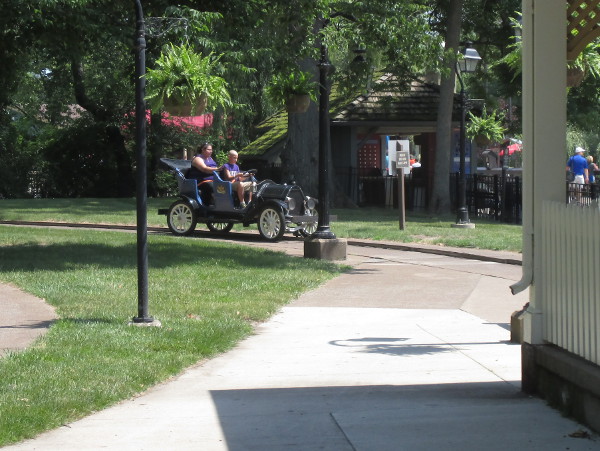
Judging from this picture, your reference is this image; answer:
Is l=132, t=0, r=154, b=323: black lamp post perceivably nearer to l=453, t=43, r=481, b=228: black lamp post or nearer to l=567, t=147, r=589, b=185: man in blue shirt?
l=453, t=43, r=481, b=228: black lamp post

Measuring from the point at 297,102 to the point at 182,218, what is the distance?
5.75 m

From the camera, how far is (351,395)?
23.6 ft

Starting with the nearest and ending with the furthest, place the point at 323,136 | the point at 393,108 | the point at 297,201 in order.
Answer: the point at 323,136
the point at 297,201
the point at 393,108

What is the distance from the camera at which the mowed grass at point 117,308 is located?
689 centimetres

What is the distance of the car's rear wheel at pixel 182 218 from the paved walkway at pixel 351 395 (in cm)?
946

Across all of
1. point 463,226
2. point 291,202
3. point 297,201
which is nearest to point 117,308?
point 291,202

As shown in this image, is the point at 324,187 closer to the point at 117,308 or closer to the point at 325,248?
the point at 325,248

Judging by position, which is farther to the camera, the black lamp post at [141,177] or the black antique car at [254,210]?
the black antique car at [254,210]

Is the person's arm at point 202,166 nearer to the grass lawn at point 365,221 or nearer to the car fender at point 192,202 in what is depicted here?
the car fender at point 192,202

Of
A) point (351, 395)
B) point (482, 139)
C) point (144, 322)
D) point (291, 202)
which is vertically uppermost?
point (482, 139)

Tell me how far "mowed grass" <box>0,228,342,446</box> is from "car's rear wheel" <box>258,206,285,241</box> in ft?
5.51

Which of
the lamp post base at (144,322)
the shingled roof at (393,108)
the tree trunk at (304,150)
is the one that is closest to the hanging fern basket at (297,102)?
the lamp post base at (144,322)

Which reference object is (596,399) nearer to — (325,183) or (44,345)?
(44,345)

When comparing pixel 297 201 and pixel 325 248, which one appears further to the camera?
pixel 297 201
